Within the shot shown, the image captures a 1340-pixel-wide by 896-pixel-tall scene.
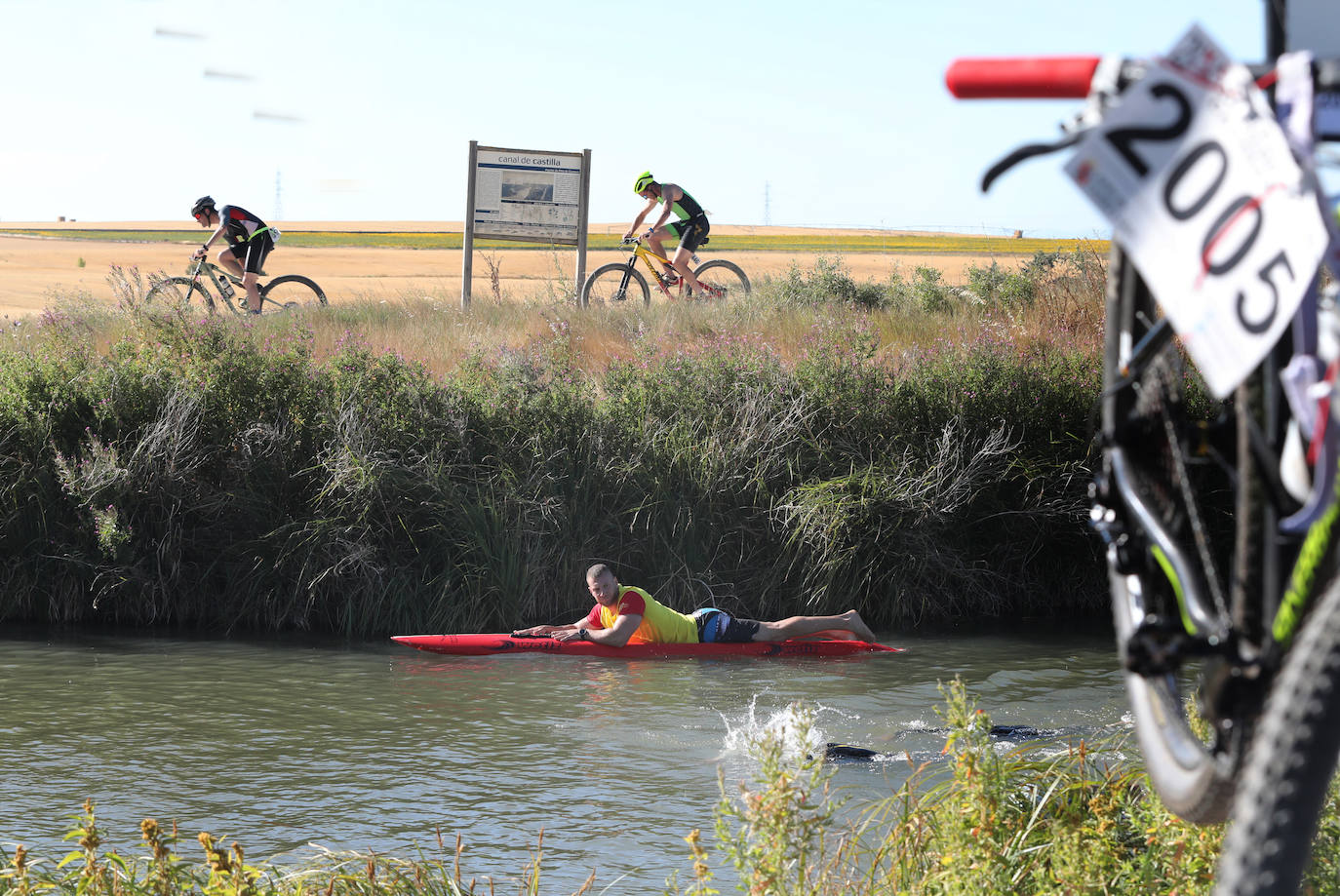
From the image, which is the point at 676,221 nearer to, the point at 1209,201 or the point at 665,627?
the point at 665,627

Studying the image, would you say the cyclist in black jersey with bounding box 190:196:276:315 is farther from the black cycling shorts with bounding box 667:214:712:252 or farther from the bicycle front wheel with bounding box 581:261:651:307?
the black cycling shorts with bounding box 667:214:712:252

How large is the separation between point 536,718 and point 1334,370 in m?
9.42

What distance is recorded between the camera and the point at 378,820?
26.6ft

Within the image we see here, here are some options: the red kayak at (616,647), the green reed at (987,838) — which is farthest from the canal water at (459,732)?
the green reed at (987,838)

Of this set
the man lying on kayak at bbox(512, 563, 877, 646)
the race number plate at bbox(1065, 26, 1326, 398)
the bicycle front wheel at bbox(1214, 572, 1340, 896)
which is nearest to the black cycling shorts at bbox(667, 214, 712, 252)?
the man lying on kayak at bbox(512, 563, 877, 646)

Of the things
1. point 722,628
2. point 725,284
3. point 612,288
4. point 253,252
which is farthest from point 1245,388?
point 725,284

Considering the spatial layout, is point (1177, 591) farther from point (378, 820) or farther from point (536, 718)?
point (536, 718)

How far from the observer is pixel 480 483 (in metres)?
12.8

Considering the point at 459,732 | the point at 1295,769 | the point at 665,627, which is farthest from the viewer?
the point at 665,627

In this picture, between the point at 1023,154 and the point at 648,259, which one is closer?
the point at 1023,154

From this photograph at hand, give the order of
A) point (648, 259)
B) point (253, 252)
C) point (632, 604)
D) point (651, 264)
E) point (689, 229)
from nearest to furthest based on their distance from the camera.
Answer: point (632, 604), point (253, 252), point (689, 229), point (648, 259), point (651, 264)

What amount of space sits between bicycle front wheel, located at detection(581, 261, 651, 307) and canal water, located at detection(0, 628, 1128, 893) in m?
5.79

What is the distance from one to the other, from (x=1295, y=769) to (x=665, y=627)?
34.7 feet

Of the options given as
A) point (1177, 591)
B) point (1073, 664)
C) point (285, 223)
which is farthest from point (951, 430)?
point (285, 223)
